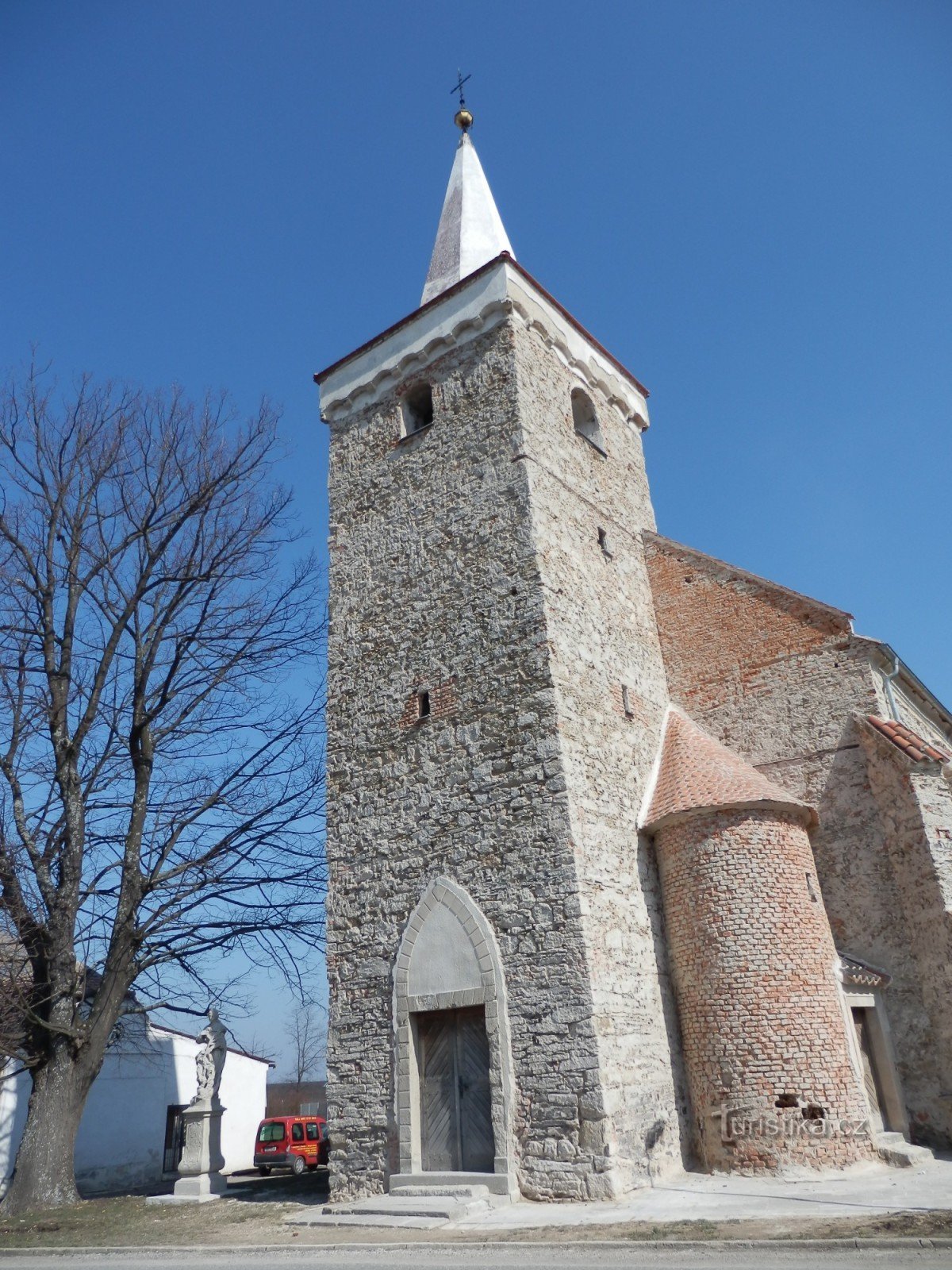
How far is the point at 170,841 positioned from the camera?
14609 millimetres

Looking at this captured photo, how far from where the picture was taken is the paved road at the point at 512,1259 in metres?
6.48

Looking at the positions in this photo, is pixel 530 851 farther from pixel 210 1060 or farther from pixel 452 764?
pixel 210 1060

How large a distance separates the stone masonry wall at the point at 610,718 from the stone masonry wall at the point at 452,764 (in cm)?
27

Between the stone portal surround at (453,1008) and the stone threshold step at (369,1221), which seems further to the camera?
the stone portal surround at (453,1008)

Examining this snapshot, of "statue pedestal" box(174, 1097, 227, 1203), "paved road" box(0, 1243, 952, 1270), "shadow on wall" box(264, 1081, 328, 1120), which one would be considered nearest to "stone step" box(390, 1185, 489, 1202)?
"paved road" box(0, 1243, 952, 1270)

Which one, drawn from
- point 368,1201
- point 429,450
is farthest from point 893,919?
point 429,450

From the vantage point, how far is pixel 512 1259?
24.2ft

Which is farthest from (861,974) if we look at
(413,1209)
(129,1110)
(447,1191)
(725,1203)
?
(129,1110)

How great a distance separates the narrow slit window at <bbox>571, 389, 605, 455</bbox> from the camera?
16.3 metres

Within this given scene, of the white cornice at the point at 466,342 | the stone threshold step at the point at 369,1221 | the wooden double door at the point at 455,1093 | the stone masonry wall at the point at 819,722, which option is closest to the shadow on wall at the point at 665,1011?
the wooden double door at the point at 455,1093

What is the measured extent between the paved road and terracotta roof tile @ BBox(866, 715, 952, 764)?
7.06 m

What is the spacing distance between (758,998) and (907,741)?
175 inches

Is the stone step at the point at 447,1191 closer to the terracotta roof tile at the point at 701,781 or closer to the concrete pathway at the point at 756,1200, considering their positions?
the concrete pathway at the point at 756,1200

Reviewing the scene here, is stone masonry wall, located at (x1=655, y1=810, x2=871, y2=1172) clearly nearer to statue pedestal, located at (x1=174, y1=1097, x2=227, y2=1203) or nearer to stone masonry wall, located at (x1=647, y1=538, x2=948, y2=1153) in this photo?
stone masonry wall, located at (x1=647, y1=538, x2=948, y2=1153)
